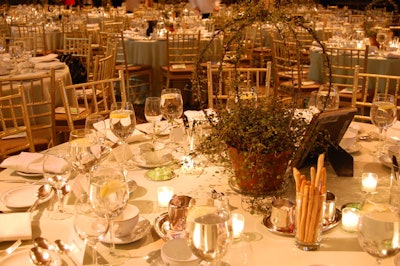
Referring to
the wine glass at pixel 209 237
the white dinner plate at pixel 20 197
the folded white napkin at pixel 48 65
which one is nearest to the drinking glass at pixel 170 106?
the white dinner plate at pixel 20 197

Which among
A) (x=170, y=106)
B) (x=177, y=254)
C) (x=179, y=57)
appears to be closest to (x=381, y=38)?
(x=179, y=57)

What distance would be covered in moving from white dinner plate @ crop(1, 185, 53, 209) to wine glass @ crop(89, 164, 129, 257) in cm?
36

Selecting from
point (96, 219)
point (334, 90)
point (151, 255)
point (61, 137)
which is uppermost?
point (334, 90)

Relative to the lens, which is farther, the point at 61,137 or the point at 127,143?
the point at 61,137

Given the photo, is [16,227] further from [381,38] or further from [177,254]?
[381,38]

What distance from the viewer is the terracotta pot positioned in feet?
5.08

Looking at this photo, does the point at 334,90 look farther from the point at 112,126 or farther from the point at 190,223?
the point at 190,223

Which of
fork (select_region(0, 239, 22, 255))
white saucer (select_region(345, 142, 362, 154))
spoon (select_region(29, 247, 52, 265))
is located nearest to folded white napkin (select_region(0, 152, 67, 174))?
fork (select_region(0, 239, 22, 255))

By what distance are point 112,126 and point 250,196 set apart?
63cm

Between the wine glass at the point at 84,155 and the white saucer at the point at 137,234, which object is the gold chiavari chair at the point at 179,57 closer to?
the wine glass at the point at 84,155

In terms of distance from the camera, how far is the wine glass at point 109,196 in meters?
1.24

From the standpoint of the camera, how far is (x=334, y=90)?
225 centimetres

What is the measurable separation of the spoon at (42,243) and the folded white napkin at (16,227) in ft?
0.26

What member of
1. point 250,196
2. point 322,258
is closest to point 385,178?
point 250,196
